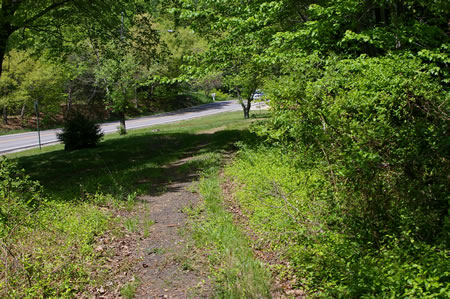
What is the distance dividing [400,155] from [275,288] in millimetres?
2151

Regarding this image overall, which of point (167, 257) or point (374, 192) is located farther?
point (167, 257)

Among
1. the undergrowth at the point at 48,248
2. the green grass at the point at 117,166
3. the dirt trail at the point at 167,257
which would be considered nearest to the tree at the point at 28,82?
the green grass at the point at 117,166

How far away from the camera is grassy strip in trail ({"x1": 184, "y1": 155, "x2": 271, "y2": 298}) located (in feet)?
13.8

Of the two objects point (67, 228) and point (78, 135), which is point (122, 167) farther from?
point (67, 228)

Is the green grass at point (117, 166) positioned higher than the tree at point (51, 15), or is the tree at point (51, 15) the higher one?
the tree at point (51, 15)

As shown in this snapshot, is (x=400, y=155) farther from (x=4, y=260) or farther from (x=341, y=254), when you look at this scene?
(x=4, y=260)

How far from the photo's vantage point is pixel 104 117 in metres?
42.4

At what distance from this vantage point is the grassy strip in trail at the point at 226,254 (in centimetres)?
421

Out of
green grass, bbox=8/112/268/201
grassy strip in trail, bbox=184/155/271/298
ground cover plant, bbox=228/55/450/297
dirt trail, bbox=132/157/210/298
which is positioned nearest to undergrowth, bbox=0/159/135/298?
dirt trail, bbox=132/157/210/298

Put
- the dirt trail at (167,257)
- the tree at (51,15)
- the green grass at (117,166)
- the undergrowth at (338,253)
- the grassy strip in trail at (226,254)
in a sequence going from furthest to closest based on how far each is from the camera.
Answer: the tree at (51,15), the green grass at (117,166), the dirt trail at (167,257), the grassy strip in trail at (226,254), the undergrowth at (338,253)

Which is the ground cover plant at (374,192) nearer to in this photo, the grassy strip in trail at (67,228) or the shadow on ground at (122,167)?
the grassy strip in trail at (67,228)

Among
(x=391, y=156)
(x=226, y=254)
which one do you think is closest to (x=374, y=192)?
(x=391, y=156)

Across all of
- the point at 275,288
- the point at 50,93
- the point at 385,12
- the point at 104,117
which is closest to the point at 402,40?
the point at 385,12

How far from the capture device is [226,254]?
496 centimetres
